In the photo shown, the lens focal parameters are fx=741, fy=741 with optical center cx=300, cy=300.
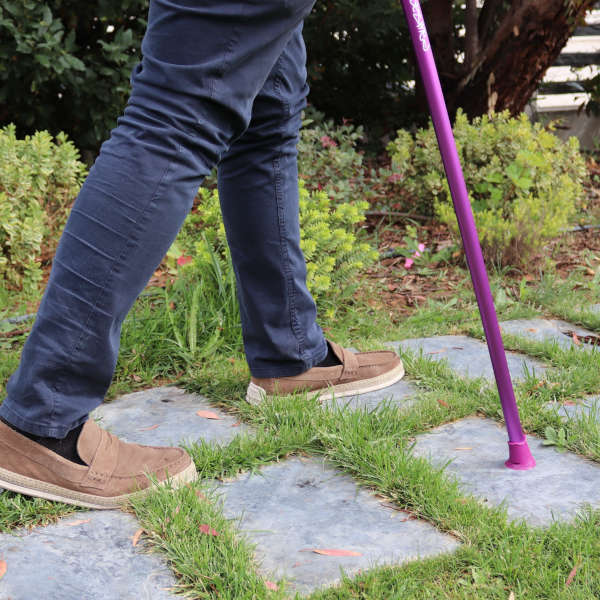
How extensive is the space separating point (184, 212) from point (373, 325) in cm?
147

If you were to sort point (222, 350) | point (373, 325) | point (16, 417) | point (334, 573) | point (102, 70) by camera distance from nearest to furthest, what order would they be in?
point (334, 573)
point (16, 417)
point (222, 350)
point (373, 325)
point (102, 70)

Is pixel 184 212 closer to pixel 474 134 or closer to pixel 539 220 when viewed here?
pixel 539 220

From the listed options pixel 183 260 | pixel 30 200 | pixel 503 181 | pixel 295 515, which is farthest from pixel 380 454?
pixel 503 181

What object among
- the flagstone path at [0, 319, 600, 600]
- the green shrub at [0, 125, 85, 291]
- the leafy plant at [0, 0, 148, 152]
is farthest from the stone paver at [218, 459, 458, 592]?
the leafy plant at [0, 0, 148, 152]

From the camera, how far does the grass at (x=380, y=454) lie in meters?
1.29

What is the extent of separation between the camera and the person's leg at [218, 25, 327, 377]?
5.93 feet

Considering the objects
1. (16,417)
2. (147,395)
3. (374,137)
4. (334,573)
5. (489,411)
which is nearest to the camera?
(334,573)

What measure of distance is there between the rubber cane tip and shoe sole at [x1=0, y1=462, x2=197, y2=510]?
2.51ft

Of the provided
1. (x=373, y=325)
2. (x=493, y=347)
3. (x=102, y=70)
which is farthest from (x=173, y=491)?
(x=102, y=70)

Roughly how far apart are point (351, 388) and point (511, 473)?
58 centimetres

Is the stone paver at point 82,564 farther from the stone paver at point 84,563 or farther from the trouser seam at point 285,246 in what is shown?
the trouser seam at point 285,246

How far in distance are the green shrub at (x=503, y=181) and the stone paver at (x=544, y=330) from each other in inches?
24.1

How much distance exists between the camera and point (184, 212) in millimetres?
1446

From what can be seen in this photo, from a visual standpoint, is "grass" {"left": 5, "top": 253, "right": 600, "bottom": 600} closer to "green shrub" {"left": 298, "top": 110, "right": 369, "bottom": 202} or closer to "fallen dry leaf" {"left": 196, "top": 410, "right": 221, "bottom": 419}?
"fallen dry leaf" {"left": 196, "top": 410, "right": 221, "bottom": 419}
